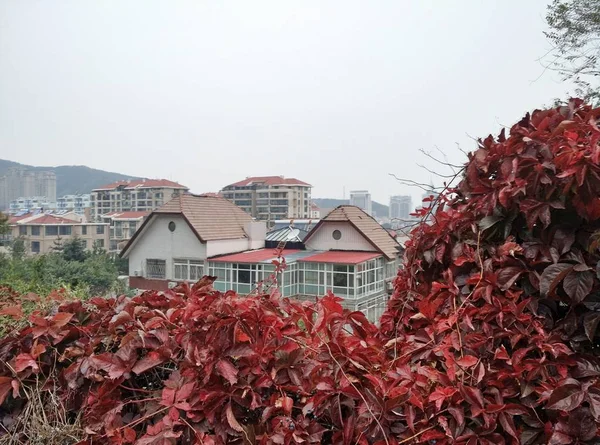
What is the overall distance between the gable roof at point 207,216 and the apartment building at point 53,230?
10696 millimetres

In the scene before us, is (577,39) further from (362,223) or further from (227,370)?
(227,370)

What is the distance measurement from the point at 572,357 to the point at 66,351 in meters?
0.91

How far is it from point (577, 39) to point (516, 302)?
127 inches

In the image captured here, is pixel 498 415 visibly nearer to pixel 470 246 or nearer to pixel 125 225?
pixel 470 246

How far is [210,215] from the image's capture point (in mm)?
7312

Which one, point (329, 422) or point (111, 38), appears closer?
point (329, 422)

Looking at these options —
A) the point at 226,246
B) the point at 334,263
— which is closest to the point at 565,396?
the point at 334,263

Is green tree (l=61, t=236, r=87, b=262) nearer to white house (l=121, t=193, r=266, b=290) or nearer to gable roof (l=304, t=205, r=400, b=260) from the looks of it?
white house (l=121, t=193, r=266, b=290)

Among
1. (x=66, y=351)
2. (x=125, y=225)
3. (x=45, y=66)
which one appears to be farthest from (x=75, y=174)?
(x=66, y=351)

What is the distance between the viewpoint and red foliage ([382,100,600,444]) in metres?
0.61

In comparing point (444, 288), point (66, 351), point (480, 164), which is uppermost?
point (480, 164)

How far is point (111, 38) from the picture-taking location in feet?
13.9

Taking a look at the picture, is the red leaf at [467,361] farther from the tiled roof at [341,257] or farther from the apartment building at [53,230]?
the apartment building at [53,230]

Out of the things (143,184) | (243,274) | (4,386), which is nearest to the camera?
(4,386)
